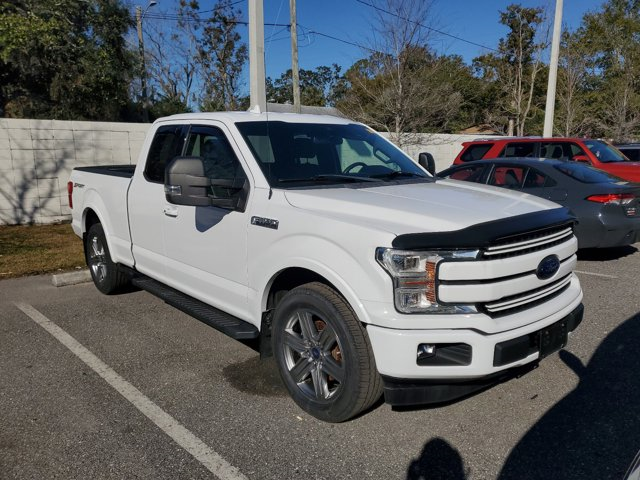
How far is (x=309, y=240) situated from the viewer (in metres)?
3.12

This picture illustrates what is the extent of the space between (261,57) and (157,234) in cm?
767

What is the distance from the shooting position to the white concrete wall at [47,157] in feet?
32.6

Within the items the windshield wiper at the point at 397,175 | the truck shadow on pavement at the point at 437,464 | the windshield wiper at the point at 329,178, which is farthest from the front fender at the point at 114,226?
Answer: the truck shadow on pavement at the point at 437,464

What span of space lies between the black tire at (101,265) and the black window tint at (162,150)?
135 cm

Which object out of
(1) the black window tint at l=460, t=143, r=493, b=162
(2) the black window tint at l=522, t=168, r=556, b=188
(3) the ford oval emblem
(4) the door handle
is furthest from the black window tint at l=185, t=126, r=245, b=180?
(1) the black window tint at l=460, t=143, r=493, b=162

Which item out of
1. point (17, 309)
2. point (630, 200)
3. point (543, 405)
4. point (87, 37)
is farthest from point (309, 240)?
point (87, 37)

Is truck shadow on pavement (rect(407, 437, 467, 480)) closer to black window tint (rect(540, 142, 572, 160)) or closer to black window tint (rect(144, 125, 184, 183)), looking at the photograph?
black window tint (rect(144, 125, 184, 183))

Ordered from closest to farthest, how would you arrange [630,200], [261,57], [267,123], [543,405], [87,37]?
[543,405]
[267,123]
[630,200]
[261,57]
[87,37]

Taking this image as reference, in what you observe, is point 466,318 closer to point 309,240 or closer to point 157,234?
point 309,240

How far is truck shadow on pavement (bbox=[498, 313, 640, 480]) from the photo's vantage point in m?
2.80

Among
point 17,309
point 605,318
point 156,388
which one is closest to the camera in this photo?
point 156,388

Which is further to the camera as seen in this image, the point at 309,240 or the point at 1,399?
the point at 1,399

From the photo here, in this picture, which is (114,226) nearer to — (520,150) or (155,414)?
(155,414)

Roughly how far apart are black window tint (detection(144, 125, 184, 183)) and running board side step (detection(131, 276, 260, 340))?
0.97 m
